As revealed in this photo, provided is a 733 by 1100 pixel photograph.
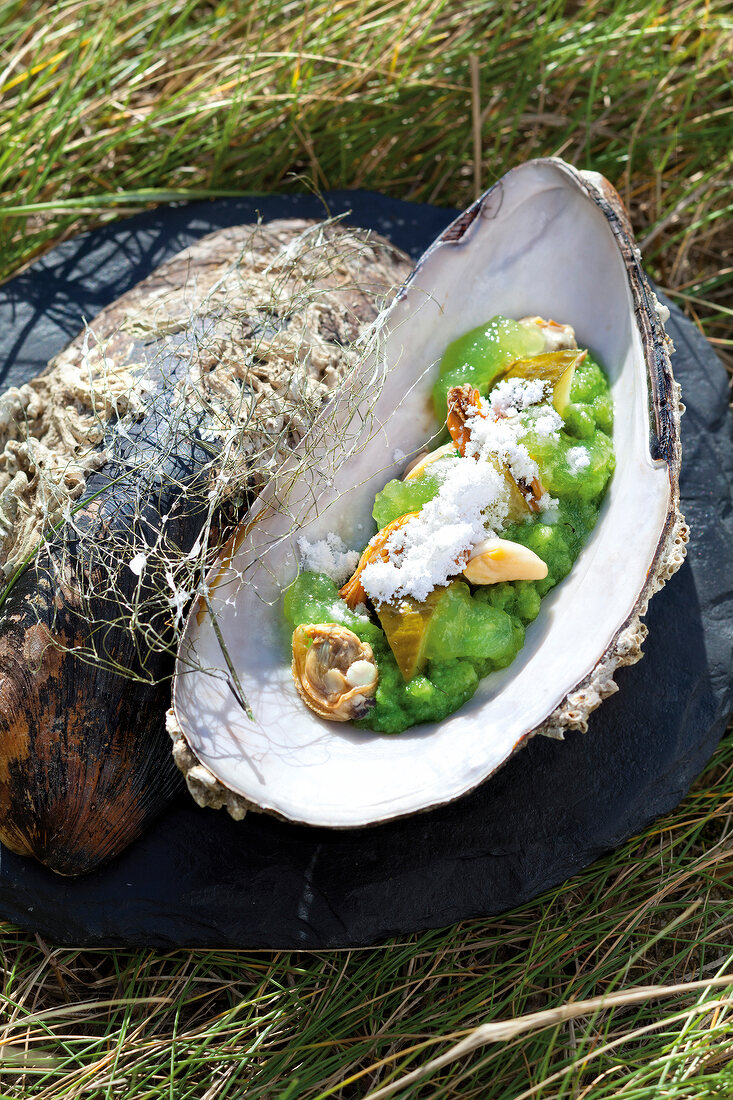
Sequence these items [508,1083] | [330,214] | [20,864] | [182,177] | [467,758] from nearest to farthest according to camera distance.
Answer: [467,758], [508,1083], [20,864], [330,214], [182,177]

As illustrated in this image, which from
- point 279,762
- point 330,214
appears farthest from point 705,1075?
point 330,214

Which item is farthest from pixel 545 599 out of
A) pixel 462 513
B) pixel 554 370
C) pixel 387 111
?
pixel 387 111

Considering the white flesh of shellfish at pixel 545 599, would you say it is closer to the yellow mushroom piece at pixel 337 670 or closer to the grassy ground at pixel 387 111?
the yellow mushroom piece at pixel 337 670

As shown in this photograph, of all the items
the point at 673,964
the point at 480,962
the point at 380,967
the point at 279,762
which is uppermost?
the point at 279,762

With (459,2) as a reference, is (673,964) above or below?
below

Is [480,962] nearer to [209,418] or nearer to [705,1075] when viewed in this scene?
[705,1075]

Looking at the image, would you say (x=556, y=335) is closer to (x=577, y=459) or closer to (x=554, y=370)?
(x=554, y=370)
